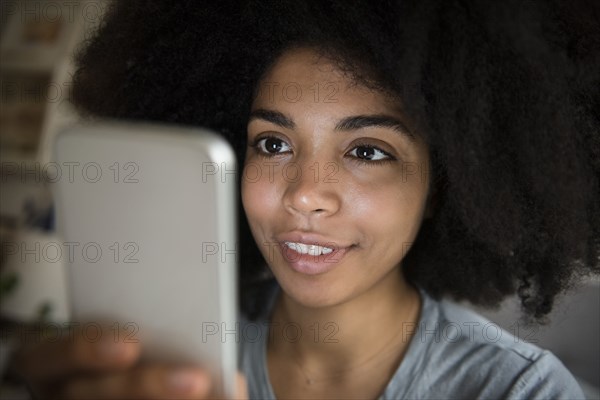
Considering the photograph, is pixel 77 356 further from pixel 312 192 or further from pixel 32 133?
pixel 32 133

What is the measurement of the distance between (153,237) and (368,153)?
0.28 metres

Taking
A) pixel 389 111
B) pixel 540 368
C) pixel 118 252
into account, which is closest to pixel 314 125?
pixel 389 111

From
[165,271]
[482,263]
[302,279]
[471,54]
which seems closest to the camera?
[165,271]

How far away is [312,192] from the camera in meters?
0.59

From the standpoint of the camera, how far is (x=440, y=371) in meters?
0.71

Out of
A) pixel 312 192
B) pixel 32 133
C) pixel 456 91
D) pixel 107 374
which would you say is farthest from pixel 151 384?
pixel 32 133

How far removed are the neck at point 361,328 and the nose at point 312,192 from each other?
18 cm

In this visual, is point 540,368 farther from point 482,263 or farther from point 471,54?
point 471,54

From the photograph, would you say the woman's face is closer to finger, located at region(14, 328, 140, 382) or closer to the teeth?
the teeth

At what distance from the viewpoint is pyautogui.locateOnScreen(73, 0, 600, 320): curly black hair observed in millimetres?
535

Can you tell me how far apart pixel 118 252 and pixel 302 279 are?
254mm

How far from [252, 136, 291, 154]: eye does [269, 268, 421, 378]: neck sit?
200mm

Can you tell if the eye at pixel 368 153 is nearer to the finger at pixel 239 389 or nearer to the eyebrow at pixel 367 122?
the eyebrow at pixel 367 122

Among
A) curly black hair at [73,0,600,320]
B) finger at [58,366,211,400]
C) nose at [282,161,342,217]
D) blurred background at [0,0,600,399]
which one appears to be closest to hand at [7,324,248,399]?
finger at [58,366,211,400]
